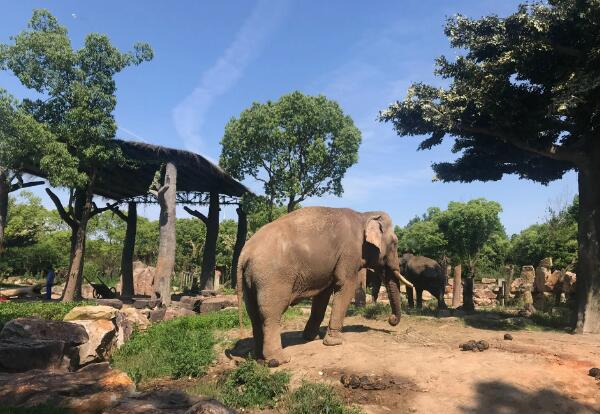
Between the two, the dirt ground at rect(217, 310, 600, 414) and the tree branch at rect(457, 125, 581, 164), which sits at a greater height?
the tree branch at rect(457, 125, 581, 164)

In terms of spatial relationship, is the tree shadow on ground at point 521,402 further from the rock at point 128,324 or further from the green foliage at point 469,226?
the green foliage at point 469,226

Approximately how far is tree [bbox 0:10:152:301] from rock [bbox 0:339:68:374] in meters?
10.6

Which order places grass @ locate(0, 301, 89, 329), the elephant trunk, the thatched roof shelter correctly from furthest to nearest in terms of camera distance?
the thatched roof shelter → grass @ locate(0, 301, 89, 329) → the elephant trunk

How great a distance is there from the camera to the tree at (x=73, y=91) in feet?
58.2

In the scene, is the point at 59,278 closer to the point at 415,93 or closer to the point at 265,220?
the point at 265,220

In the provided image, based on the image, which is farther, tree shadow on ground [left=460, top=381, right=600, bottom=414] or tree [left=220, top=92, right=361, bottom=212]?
tree [left=220, top=92, right=361, bottom=212]

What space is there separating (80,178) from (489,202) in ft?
97.2

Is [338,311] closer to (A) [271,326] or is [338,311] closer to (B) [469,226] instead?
(A) [271,326]

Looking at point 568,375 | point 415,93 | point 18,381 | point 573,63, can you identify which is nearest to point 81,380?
point 18,381

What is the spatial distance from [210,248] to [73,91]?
10643mm

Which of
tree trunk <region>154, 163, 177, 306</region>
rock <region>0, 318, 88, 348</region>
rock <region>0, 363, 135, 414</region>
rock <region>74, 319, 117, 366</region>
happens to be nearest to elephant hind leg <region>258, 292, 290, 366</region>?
rock <region>0, 363, 135, 414</region>

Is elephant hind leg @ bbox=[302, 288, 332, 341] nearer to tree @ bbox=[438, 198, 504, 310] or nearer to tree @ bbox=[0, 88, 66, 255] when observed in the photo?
tree @ bbox=[0, 88, 66, 255]

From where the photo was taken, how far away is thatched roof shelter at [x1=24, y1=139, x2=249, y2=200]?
65.5 feet

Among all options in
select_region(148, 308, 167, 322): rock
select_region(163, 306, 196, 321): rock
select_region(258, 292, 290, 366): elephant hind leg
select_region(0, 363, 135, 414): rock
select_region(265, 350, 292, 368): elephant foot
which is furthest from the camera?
select_region(163, 306, 196, 321): rock
